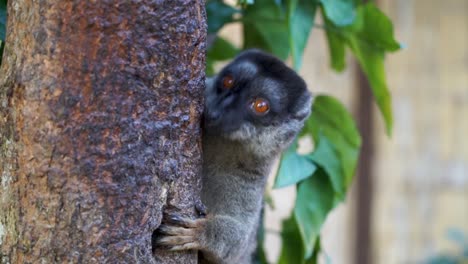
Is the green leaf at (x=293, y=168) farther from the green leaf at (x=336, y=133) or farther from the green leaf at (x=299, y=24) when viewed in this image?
the green leaf at (x=299, y=24)

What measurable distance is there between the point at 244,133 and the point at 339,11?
0.71 metres

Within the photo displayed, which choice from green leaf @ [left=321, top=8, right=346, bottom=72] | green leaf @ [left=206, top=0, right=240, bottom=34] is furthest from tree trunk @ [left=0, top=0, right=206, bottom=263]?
green leaf @ [left=321, top=8, right=346, bottom=72]

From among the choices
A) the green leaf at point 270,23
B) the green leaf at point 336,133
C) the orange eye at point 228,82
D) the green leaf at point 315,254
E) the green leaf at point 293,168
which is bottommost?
the green leaf at point 315,254

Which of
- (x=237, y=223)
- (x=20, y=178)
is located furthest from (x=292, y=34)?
(x=20, y=178)

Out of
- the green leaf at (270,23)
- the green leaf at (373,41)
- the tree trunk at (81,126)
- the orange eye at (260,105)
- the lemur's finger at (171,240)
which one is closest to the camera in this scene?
the tree trunk at (81,126)

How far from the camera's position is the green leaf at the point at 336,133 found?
3278 millimetres

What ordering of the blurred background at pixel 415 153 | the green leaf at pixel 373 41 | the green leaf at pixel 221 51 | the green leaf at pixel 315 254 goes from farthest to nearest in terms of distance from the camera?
1. the blurred background at pixel 415 153
2. the green leaf at pixel 221 51
3. the green leaf at pixel 315 254
4. the green leaf at pixel 373 41

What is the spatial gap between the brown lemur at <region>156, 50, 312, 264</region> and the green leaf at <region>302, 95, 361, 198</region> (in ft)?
1.26

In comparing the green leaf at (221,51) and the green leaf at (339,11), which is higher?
the green leaf at (339,11)

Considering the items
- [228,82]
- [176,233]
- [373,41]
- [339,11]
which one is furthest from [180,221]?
[373,41]

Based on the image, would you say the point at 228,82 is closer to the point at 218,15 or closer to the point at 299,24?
the point at 299,24

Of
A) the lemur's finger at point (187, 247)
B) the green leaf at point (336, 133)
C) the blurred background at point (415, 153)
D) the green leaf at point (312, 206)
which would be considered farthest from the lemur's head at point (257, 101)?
the blurred background at point (415, 153)

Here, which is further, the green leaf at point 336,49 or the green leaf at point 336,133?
the green leaf at point 336,49

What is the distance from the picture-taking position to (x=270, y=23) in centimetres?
353
